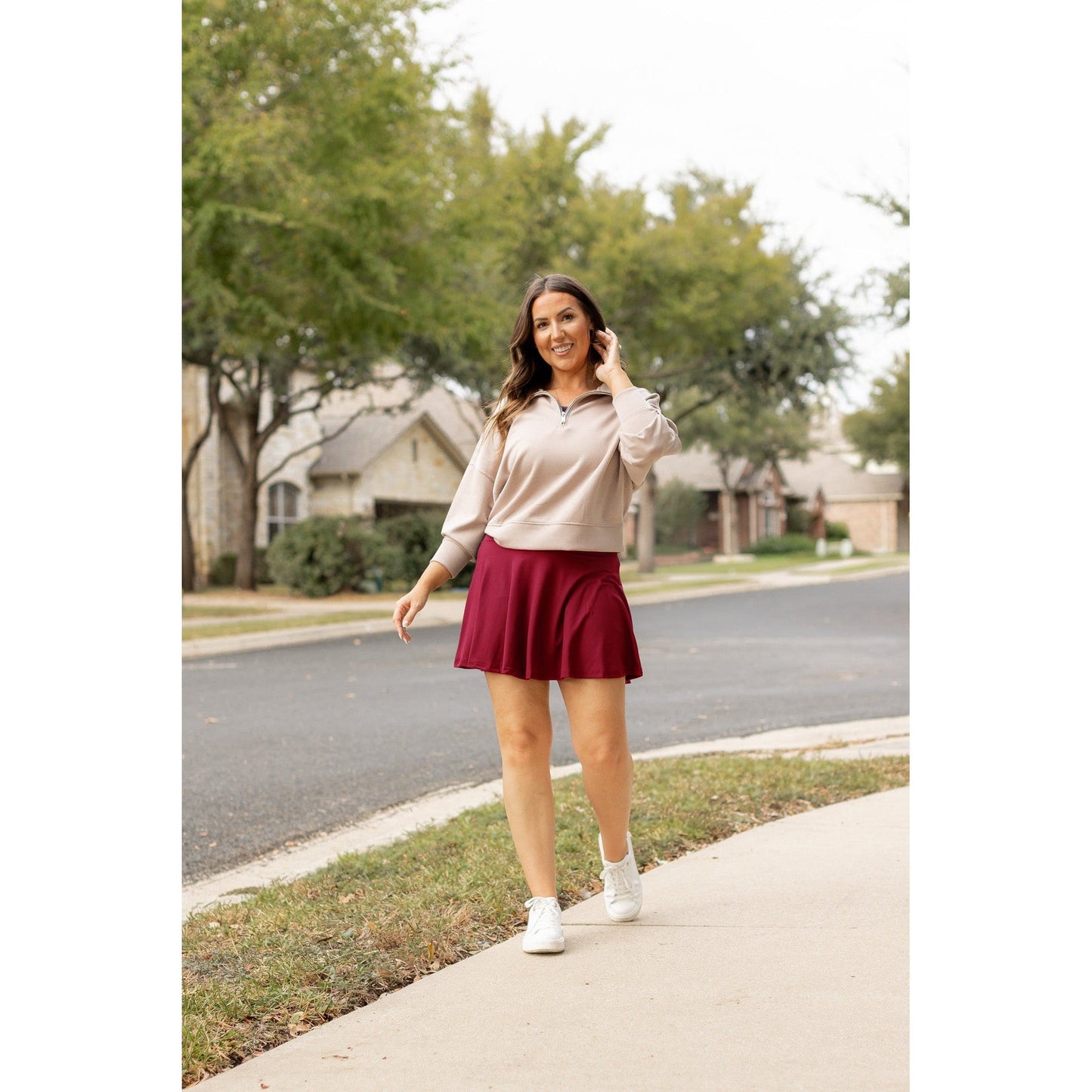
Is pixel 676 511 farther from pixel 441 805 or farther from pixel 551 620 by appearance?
pixel 551 620

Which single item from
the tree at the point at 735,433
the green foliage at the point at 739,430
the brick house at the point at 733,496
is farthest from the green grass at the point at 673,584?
the brick house at the point at 733,496

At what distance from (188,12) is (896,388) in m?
28.1

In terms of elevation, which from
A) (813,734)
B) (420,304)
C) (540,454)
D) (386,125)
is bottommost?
(813,734)

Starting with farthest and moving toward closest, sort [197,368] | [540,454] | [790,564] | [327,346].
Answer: [790,564], [197,368], [327,346], [540,454]

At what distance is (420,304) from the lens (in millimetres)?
17172

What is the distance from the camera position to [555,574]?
12.5ft

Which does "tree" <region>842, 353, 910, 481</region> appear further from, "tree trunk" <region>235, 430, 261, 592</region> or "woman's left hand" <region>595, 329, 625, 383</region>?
"woman's left hand" <region>595, 329, 625, 383</region>

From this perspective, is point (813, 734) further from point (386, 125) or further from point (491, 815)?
point (386, 125)

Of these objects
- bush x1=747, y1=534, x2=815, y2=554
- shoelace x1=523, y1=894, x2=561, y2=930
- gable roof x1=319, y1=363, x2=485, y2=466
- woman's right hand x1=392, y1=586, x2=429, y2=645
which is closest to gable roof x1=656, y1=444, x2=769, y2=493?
bush x1=747, y1=534, x2=815, y2=554

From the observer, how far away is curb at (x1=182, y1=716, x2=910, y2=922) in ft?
16.4

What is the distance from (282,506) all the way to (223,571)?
10.8ft

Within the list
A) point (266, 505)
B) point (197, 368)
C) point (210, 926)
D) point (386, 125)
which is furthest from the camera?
point (266, 505)

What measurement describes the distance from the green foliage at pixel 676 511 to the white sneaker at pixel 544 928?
155ft

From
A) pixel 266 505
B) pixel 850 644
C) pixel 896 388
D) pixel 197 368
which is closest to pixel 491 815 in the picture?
pixel 850 644
